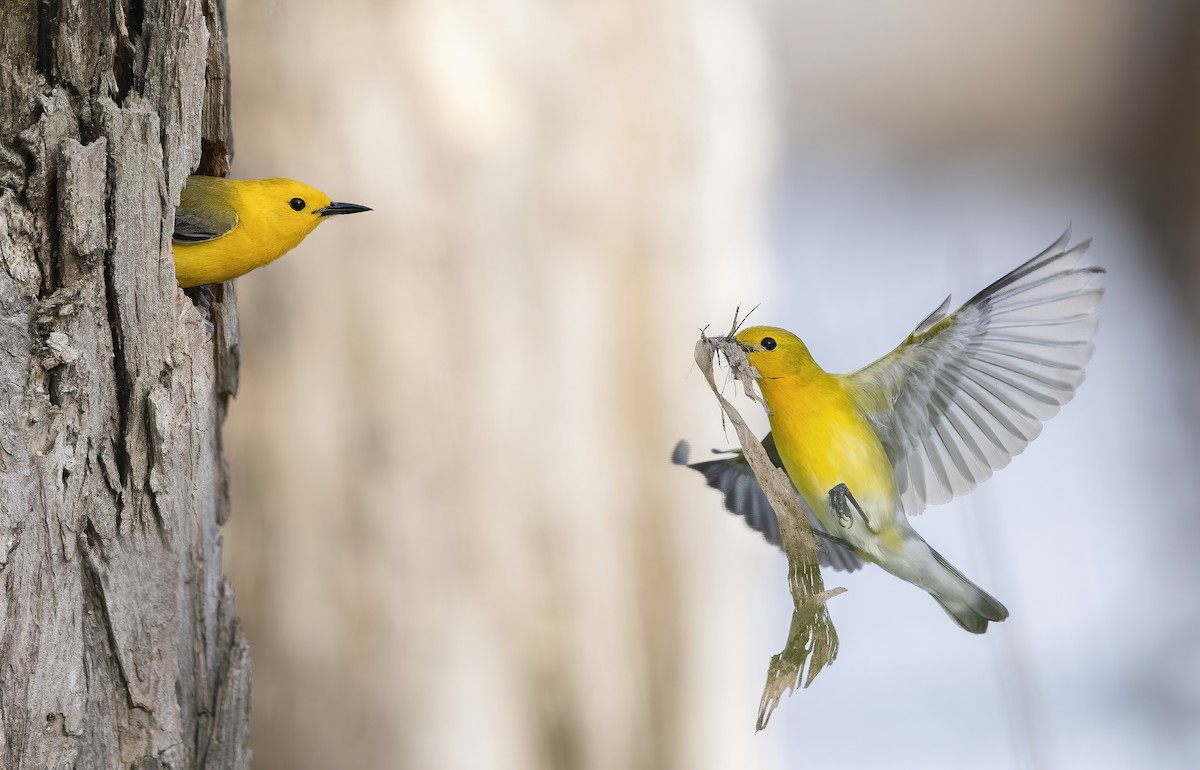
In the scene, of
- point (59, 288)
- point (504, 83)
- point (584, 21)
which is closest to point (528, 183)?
Answer: point (504, 83)

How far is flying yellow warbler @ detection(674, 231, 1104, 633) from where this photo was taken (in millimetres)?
470

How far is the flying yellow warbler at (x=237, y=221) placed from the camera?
73cm

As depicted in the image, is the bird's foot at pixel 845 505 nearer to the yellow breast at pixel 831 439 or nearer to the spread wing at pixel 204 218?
the yellow breast at pixel 831 439

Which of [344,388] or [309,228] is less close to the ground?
[309,228]

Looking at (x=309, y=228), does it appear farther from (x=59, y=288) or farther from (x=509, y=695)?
(x=509, y=695)

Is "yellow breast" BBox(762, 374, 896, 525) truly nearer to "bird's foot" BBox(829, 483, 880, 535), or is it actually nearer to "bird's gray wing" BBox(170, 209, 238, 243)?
"bird's foot" BBox(829, 483, 880, 535)

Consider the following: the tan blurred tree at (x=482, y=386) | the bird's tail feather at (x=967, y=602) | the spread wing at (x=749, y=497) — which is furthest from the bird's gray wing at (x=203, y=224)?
the tan blurred tree at (x=482, y=386)

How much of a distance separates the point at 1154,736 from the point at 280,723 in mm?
1467

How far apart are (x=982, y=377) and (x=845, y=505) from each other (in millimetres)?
94

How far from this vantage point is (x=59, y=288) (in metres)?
0.66

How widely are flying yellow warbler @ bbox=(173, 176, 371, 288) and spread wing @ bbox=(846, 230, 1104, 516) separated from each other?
1.33ft

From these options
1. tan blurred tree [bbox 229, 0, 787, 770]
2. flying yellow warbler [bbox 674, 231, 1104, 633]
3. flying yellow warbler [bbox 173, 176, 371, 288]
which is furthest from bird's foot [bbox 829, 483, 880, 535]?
tan blurred tree [bbox 229, 0, 787, 770]

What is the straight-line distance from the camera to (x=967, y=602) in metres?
0.51

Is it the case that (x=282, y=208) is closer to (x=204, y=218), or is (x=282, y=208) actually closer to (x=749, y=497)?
(x=204, y=218)
